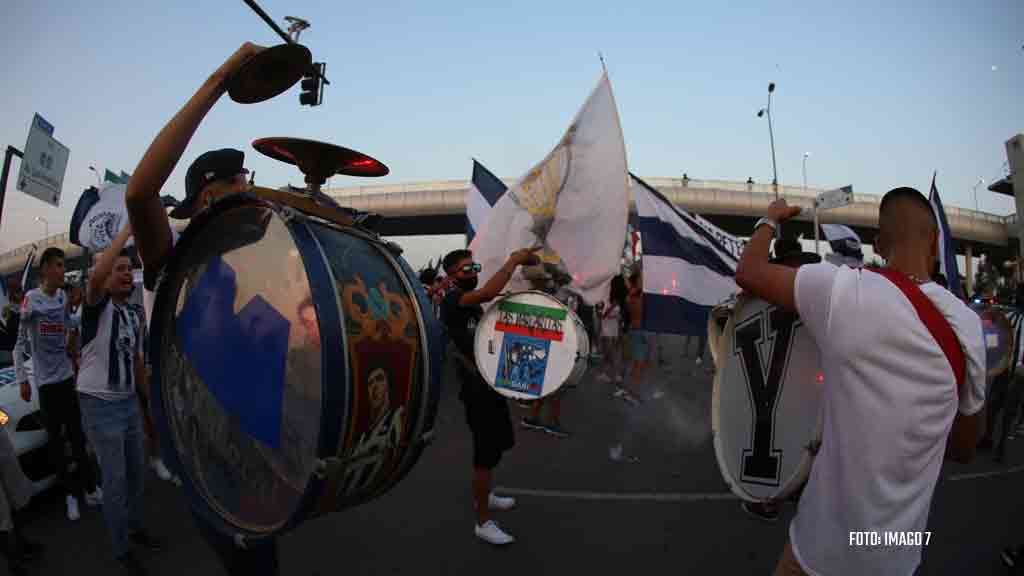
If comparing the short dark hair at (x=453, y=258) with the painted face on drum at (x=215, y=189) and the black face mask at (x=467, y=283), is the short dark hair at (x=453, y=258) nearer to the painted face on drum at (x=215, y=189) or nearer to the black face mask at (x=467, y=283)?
the black face mask at (x=467, y=283)

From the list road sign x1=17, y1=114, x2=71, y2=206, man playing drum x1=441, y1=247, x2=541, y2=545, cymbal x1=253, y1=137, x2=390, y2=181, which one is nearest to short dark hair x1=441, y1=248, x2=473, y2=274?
man playing drum x1=441, y1=247, x2=541, y2=545

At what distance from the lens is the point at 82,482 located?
4.44 m

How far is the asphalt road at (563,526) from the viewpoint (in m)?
3.35

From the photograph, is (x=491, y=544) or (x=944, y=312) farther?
(x=491, y=544)

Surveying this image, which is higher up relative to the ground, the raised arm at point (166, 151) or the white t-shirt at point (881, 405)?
the raised arm at point (166, 151)

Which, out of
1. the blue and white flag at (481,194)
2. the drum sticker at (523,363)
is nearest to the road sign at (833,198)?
the drum sticker at (523,363)

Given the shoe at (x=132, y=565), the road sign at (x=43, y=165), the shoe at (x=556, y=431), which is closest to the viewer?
the shoe at (x=132, y=565)

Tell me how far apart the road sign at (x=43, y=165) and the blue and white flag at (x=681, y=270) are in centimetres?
812

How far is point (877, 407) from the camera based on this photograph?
64.3 inches

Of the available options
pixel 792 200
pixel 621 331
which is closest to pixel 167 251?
pixel 621 331

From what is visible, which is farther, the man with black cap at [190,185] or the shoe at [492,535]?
the shoe at [492,535]

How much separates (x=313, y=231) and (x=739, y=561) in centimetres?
322

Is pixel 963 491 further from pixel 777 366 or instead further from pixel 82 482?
pixel 82 482

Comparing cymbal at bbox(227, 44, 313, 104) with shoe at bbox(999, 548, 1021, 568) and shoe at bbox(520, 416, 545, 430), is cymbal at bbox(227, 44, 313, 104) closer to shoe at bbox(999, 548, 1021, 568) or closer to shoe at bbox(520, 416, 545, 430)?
shoe at bbox(999, 548, 1021, 568)
